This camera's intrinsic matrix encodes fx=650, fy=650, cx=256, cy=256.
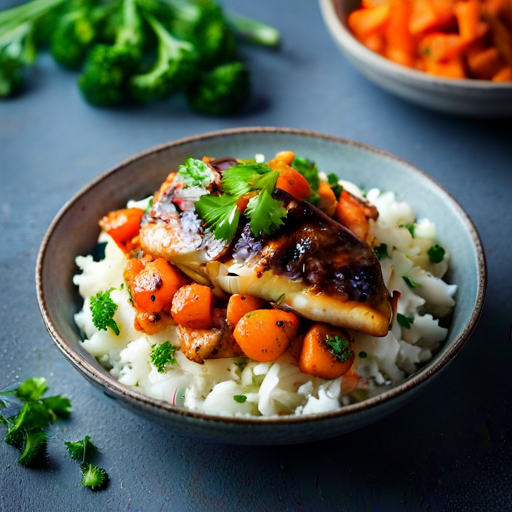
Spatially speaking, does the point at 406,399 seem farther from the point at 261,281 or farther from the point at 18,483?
the point at 18,483

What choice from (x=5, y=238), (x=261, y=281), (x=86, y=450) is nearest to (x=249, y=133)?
(x=261, y=281)

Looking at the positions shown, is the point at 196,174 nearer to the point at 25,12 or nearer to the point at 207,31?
the point at 207,31

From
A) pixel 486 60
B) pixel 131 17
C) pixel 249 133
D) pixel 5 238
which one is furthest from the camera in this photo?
pixel 131 17

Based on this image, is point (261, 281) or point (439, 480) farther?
point (439, 480)

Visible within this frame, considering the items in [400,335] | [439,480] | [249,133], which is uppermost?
[249,133]

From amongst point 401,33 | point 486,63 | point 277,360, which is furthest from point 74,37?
point 277,360

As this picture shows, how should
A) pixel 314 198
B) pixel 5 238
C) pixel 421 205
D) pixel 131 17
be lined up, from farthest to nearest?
pixel 131 17
pixel 5 238
pixel 421 205
pixel 314 198
